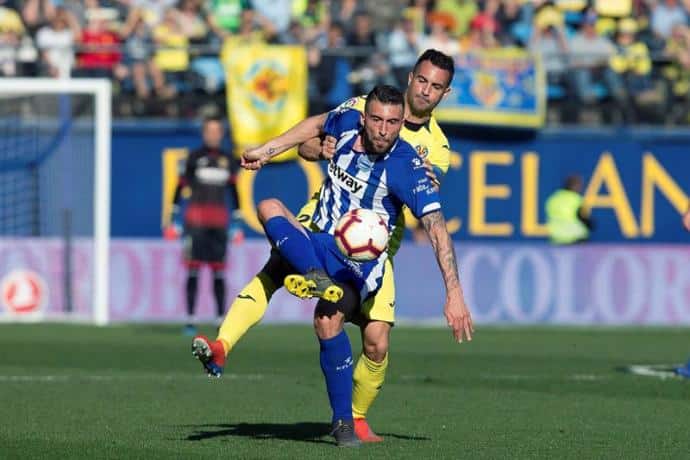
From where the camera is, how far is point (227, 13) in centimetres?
2308

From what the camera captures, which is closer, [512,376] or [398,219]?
[398,219]

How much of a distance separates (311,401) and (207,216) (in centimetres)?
744

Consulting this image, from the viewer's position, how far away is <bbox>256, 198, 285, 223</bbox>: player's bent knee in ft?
27.5

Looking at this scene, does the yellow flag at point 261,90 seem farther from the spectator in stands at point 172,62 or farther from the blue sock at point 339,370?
the blue sock at point 339,370

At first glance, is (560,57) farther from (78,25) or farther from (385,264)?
(385,264)

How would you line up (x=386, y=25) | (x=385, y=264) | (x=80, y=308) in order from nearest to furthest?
(x=385, y=264) → (x=80, y=308) → (x=386, y=25)

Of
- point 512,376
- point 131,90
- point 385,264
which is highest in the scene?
point 131,90

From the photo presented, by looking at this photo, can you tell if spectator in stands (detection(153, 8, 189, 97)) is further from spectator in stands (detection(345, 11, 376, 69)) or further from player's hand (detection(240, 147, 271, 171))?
player's hand (detection(240, 147, 271, 171))

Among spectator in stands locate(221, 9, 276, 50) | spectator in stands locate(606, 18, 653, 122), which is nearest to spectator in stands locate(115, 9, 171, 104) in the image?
spectator in stands locate(221, 9, 276, 50)

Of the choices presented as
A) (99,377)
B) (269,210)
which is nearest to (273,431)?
(269,210)

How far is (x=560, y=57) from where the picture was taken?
22359 mm

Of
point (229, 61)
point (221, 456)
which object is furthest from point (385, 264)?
point (229, 61)

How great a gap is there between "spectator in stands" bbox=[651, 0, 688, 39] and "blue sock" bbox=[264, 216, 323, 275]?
16318 mm

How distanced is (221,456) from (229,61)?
46.3 feet
